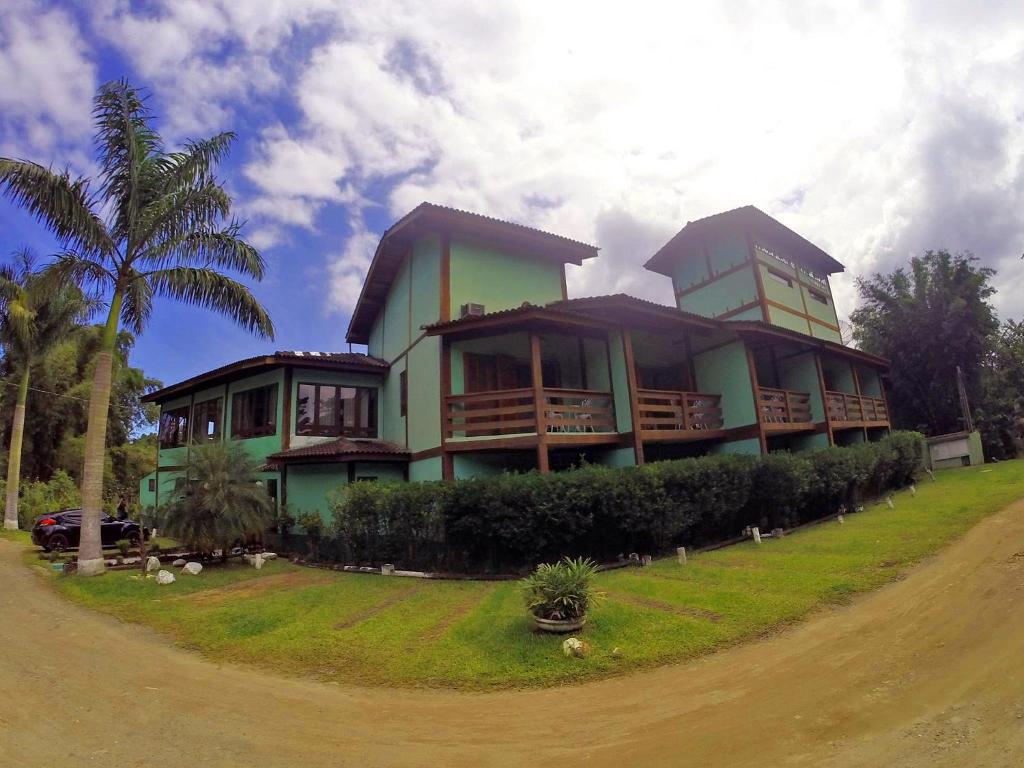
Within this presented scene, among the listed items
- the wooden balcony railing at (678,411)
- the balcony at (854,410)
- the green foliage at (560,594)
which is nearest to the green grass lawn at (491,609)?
the green foliage at (560,594)

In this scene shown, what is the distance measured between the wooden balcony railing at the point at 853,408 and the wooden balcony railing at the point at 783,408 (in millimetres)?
896

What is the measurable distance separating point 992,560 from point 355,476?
1551 cm

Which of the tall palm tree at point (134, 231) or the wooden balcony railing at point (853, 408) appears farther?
the wooden balcony railing at point (853, 408)

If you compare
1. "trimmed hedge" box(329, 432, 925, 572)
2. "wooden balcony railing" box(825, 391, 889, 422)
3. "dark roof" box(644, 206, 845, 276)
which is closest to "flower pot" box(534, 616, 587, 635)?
"trimmed hedge" box(329, 432, 925, 572)

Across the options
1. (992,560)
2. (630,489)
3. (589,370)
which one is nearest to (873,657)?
(992,560)

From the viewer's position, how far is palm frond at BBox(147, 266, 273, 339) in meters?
14.5

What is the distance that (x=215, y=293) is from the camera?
1487 centimetres

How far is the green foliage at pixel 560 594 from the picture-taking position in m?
7.44

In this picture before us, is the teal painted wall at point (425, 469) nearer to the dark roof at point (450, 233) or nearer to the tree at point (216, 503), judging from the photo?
the tree at point (216, 503)

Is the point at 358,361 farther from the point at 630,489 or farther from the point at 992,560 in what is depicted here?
the point at 992,560

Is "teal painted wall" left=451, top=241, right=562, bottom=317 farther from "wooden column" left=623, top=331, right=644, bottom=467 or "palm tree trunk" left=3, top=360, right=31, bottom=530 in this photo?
"palm tree trunk" left=3, top=360, right=31, bottom=530

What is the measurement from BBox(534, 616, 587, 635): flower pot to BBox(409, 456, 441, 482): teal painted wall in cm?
809

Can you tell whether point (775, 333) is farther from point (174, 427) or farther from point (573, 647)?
point (174, 427)

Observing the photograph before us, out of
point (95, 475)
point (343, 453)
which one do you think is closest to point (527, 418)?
point (343, 453)
